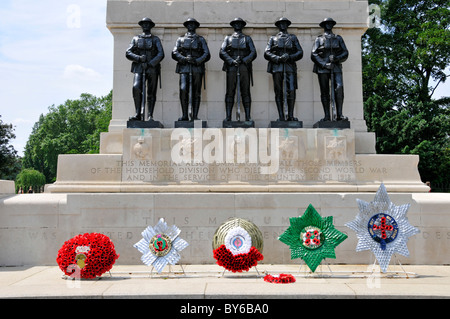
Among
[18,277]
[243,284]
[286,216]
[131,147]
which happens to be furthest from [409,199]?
[18,277]

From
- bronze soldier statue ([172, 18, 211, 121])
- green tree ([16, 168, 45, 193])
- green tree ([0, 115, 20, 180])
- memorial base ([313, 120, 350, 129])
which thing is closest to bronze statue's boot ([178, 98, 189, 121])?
bronze soldier statue ([172, 18, 211, 121])

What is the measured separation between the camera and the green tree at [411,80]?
29828 mm

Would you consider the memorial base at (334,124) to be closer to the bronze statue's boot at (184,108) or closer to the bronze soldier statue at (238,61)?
the bronze soldier statue at (238,61)

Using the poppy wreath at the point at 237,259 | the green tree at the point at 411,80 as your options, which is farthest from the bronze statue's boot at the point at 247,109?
the green tree at the point at 411,80

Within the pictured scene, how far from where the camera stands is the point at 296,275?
930 centimetres

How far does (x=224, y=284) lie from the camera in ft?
27.1

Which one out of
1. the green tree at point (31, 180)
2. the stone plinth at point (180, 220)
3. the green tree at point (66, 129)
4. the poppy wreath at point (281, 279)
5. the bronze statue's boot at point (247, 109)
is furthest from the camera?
the green tree at point (66, 129)

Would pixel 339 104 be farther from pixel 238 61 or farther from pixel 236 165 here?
pixel 236 165

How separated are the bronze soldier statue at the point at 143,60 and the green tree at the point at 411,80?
20997mm

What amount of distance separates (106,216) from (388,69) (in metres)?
29.9

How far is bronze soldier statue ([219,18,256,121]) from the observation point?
41.8ft

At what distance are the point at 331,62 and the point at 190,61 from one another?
418 centimetres

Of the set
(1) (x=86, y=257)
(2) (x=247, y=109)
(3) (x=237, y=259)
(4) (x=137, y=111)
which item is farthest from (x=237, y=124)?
(1) (x=86, y=257)

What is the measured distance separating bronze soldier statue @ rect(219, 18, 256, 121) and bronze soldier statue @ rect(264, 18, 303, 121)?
60 cm
